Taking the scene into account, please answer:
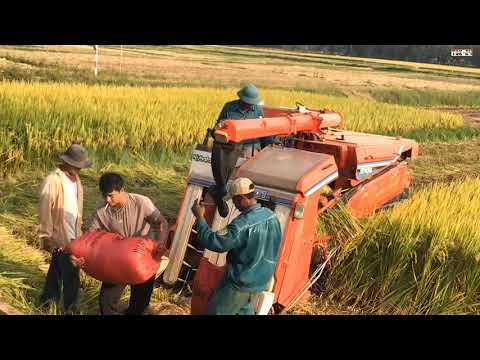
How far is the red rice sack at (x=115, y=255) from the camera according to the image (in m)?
4.16

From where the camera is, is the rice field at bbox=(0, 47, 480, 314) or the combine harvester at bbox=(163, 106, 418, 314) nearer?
the combine harvester at bbox=(163, 106, 418, 314)

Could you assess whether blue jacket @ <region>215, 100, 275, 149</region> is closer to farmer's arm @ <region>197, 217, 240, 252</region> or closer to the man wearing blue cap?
the man wearing blue cap

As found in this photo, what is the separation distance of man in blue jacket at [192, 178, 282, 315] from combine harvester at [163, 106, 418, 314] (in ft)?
1.04

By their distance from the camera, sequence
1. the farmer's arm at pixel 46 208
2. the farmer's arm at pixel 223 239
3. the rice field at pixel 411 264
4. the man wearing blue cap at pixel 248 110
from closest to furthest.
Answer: the farmer's arm at pixel 223 239, the farmer's arm at pixel 46 208, the rice field at pixel 411 264, the man wearing blue cap at pixel 248 110

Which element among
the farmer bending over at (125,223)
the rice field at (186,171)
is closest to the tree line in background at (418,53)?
the rice field at (186,171)

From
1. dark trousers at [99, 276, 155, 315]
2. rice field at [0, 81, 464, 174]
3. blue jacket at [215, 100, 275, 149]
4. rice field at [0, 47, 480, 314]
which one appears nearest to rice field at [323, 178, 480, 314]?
rice field at [0, 47, 480, 314]

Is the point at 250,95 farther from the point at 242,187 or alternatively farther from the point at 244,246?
the point at 244,246

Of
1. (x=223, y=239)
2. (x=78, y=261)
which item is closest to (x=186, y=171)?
(x=78, y=261)

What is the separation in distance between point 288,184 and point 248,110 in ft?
4.56

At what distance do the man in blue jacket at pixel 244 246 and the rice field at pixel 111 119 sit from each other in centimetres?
565

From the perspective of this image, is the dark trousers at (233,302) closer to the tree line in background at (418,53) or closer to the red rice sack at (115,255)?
the red rice sack at (115,255)

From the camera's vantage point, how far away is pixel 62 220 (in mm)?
4488

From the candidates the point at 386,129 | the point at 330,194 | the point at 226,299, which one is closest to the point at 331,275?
the point at 330,194

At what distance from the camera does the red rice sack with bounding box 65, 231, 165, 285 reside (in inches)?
164
